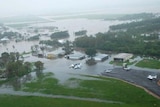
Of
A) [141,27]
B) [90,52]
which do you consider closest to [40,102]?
[90,52]

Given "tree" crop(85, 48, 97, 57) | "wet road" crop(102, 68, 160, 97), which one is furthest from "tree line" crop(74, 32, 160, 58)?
"wet road" crop(102, 68, 160, 97)

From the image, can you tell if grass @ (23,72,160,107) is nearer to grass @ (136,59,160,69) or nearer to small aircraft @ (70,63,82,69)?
small aircraft @ (70,63,82,69)

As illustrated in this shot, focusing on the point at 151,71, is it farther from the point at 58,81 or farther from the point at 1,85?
the point at 1,85

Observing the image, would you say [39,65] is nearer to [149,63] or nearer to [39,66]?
[39,66]

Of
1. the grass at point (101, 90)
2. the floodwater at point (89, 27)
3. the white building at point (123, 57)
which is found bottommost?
the grass at point (101, 90)

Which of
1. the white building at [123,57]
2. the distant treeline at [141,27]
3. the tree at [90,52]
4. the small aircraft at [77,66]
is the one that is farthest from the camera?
the distant treeline at [141,27]

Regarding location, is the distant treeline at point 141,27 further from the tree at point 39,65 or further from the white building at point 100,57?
the tree at point 39,65

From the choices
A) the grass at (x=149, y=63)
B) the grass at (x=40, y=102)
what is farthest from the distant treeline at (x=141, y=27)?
the grass at (x=40, y=102)
